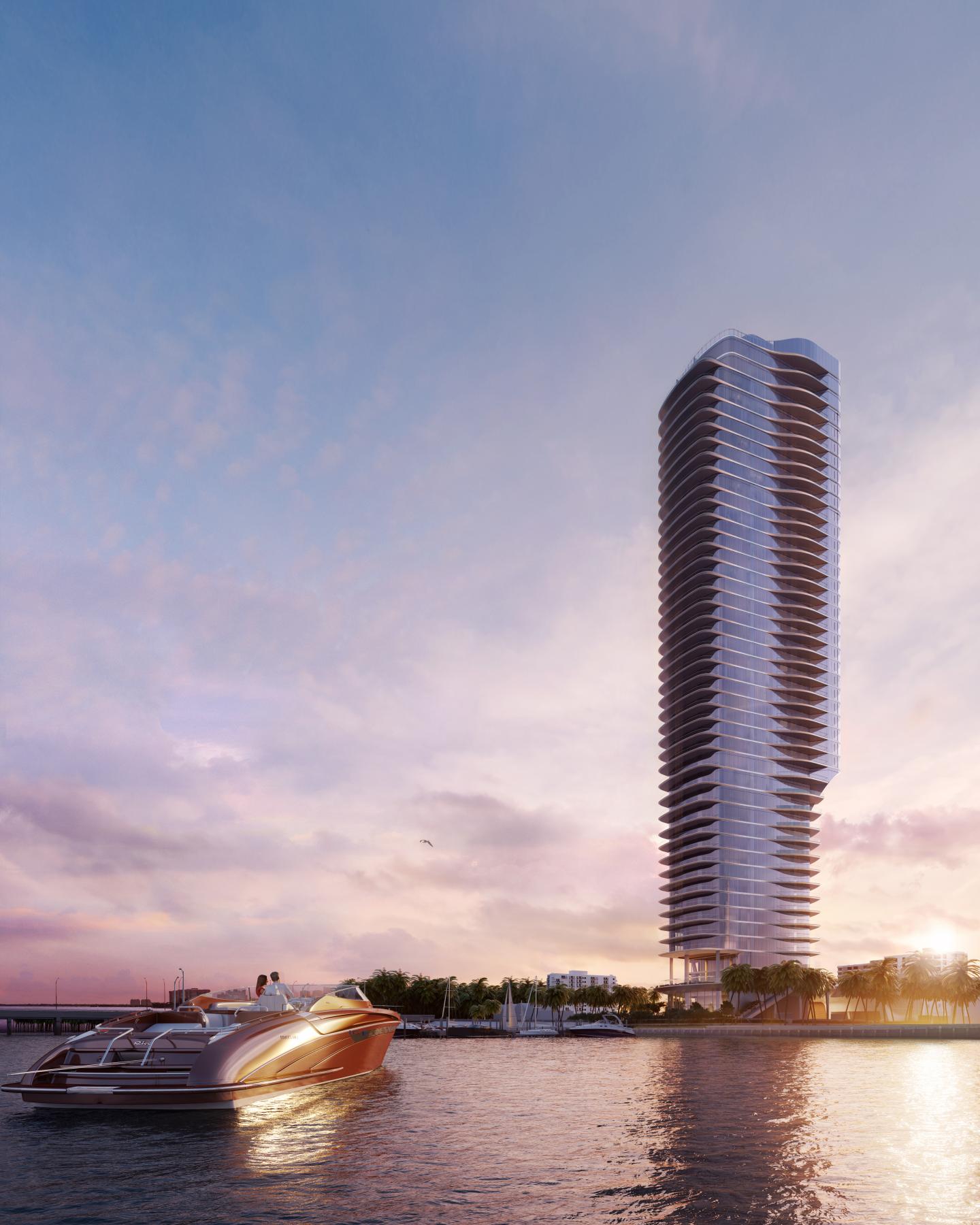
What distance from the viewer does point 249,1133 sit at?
97.2 feet

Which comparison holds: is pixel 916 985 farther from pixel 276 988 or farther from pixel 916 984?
pixel 276 988

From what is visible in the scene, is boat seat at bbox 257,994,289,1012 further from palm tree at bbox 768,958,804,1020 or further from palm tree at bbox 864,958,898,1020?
palm tree at bbox 864,958,898,1020

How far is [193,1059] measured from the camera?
111 ft

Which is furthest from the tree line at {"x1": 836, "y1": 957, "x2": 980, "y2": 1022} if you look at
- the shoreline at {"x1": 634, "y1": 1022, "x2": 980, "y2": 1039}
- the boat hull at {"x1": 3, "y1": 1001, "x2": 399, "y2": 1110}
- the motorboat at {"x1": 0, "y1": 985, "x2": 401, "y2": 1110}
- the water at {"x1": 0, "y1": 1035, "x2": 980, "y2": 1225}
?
the boat hull at {"x1": 3, "y1": 1001, "x2": 399, "y2": 1110}

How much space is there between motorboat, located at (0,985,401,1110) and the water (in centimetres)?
79

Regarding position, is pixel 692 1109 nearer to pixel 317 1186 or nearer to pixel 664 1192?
pixel 664 1192

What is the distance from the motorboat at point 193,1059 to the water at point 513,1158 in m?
0.79

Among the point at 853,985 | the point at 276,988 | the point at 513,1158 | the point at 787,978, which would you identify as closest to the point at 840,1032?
the point at 787,978

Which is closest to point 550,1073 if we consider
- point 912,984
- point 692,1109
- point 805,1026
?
point 692,1109

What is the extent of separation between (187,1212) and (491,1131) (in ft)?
45.7

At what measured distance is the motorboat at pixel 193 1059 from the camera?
108ft

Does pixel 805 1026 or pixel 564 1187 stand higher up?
pixel 564 1187

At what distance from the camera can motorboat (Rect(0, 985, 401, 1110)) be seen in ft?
108

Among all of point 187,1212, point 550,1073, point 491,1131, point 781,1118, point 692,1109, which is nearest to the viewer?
point 187,1212
